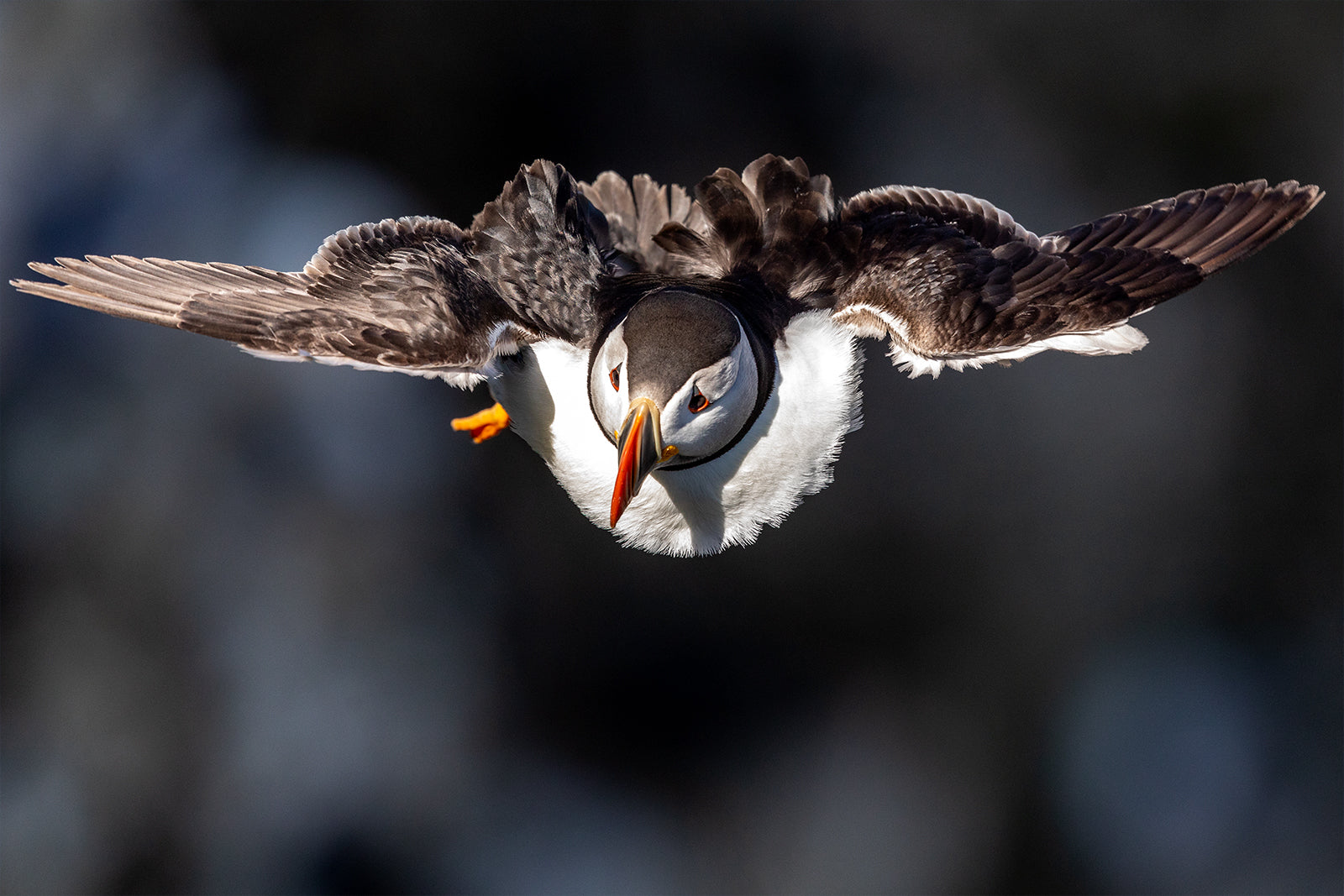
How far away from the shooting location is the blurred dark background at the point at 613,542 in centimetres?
416

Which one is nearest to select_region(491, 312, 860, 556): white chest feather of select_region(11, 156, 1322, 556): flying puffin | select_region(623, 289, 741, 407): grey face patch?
select_region(11, 156, 1322, 556): flying puffin

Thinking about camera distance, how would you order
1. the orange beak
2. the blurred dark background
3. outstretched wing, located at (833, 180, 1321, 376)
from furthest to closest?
the blurred dark background
outstretched wing, located at (833, 180, 1321, 376)
the orange beak

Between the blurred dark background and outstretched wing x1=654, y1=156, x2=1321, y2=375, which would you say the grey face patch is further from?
the blurred dark background

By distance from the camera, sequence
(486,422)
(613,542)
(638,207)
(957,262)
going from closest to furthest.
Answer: (957,262)
(486,422)
(638,207)
(613,542)

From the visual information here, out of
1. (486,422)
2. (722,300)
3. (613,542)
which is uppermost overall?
(722,300)

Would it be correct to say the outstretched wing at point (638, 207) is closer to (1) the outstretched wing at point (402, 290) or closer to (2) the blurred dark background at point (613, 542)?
(1) the outstretched wing at point (402, 290)

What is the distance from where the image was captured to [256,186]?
4199 mm

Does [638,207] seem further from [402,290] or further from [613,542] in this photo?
[613,542]

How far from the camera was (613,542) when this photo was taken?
13.9 ft

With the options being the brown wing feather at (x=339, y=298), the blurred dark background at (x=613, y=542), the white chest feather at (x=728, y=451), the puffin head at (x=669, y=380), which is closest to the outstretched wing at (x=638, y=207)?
the brown wing feather at (x=339, y=298)

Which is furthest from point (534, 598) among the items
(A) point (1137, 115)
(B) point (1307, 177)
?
(B) point (1307, 177)

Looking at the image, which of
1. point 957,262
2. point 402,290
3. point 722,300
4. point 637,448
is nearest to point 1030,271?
point 957,262

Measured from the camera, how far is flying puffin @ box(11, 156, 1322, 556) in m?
1.72

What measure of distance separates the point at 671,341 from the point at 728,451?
37 cm
